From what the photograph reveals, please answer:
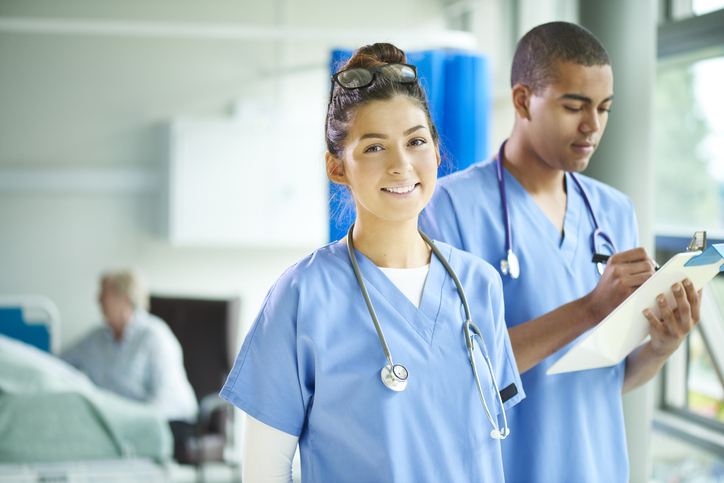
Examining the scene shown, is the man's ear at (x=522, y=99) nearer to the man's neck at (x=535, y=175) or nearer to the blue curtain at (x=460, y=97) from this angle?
the man's neck at (x=535, y=175)

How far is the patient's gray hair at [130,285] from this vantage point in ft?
10.8

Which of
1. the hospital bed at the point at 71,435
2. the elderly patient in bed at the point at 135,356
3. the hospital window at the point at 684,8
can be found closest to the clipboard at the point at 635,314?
the hospital bed at the point at 71,435

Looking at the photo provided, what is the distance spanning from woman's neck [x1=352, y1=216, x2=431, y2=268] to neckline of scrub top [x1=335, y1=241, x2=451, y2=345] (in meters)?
0.02

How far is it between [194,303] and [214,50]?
1.79 metres

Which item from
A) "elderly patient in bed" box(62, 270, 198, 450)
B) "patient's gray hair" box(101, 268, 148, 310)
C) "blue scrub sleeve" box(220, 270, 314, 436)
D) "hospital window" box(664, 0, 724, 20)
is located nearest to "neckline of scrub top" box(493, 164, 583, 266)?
"blue scrub sleeve" box(220, 270, 314, 436)

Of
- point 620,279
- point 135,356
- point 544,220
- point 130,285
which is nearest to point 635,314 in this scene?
point 620,279

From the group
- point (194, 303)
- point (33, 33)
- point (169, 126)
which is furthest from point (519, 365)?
point (33, 33)

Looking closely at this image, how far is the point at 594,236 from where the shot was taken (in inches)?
48.1

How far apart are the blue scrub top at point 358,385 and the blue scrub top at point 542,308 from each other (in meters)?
0.25

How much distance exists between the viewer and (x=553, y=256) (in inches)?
46.5

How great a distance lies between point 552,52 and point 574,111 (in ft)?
0.39

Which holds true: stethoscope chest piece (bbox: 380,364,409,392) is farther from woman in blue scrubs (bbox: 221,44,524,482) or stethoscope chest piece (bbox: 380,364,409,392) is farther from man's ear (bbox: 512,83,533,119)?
man's ear (bbox: 512,83,533,119)

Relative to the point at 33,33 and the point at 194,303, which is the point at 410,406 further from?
the point at 33,33

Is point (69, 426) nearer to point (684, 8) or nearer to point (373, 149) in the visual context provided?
point (373, 149)
